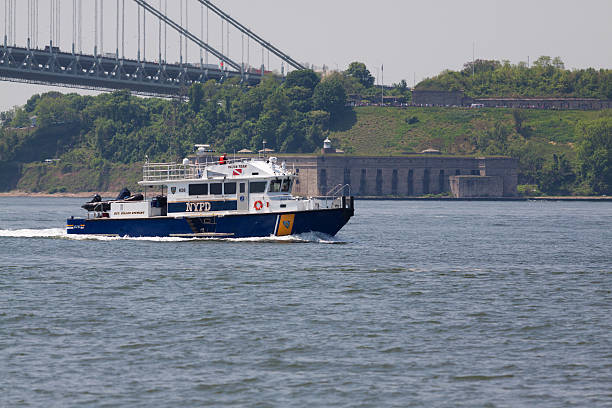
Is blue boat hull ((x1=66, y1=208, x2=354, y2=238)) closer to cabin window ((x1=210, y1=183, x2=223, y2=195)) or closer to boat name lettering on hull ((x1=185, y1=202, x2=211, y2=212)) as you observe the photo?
boat name lettering on hull ((x1=185, y1=202, x2=211, y2=212))

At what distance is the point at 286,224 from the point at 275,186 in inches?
87.3

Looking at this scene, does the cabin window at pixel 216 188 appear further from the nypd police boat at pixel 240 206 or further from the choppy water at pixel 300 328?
the choppy water at pixel 300 328

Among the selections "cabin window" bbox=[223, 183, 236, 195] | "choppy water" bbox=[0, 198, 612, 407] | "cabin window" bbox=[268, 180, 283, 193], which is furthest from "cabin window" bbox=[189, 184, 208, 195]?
"choppy water" bbox=[0, 198, 612, 407]

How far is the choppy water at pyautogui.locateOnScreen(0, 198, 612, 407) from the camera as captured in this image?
74.3ft

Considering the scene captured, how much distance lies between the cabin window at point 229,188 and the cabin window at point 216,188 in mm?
228

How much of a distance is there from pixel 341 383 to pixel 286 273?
2061 cm

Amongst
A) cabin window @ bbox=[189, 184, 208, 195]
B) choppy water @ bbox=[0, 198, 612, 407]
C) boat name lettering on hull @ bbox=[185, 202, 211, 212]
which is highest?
cabin window @ bbox=[189, 184, 208, 195]

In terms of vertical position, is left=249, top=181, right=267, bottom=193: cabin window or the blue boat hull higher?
left=249, top=181, right=267, bottom=193: cabin window

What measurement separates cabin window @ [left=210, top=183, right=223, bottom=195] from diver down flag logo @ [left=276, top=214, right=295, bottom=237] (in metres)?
3.83

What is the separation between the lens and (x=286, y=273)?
43.8 meters

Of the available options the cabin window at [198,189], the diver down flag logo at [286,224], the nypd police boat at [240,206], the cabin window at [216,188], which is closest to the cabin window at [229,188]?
the nypd police boat at [240,206]

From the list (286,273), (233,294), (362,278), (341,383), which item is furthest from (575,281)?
(341,383)

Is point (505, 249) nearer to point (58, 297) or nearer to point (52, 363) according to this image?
point (58, 297)

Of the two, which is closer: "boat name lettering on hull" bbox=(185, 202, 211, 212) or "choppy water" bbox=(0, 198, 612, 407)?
"choppy water" bbox=(0, 198, 612, 407)
